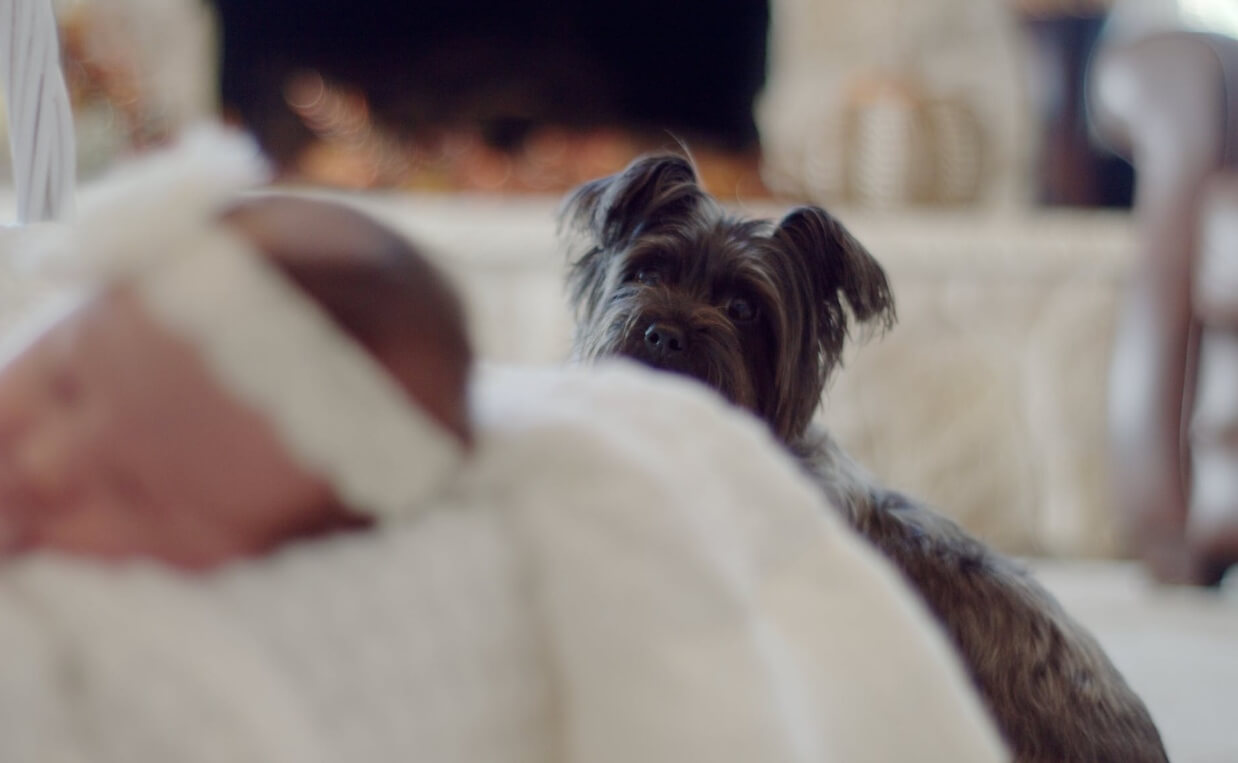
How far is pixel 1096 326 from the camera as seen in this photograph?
2746mm

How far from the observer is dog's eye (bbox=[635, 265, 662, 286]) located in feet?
3.87

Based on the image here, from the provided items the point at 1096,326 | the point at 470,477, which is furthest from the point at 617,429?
the point at 1096,326

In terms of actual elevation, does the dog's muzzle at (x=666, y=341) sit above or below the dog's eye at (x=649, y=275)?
below

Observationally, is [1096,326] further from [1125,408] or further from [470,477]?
[470,477]

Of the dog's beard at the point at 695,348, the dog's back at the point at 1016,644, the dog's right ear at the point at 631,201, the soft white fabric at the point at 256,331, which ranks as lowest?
the dog's back at the point at 1016,644

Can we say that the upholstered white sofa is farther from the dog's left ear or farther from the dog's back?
the dog's back

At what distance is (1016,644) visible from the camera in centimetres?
95

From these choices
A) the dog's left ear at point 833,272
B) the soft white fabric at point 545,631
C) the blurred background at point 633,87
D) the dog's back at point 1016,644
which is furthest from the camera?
the blurred background at point 633,87

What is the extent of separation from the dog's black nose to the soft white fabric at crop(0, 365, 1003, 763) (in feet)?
1.45

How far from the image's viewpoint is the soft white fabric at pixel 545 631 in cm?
47

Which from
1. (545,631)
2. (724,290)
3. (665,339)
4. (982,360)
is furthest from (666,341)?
(982,360)

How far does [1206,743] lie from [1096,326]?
157 centimetres

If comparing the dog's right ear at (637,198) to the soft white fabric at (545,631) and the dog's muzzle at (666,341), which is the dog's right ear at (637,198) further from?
the soft white fabric at (545,631)

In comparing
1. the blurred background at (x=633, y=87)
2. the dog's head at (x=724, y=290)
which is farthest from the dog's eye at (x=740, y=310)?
the blurred background at (x=633, y=87)
